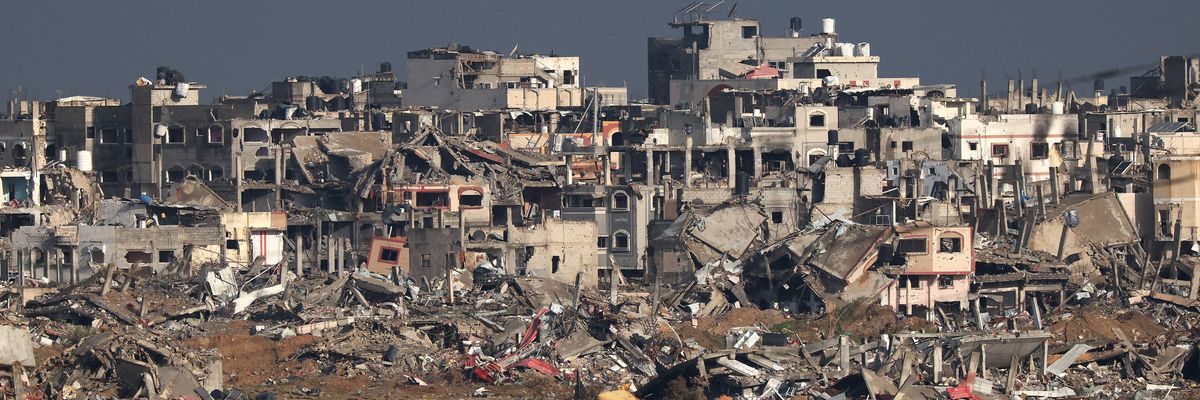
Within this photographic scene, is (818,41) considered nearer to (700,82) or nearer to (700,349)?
(700,82)

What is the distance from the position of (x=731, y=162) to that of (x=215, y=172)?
13.3 meters

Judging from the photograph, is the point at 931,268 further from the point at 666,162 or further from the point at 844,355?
the point at 666,162

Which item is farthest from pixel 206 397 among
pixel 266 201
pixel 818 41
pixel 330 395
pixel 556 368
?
pixel 818 41

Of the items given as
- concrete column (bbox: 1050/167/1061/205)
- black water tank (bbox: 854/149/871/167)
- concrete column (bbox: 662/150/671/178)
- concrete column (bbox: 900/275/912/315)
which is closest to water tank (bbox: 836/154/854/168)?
black water tank (bbox: 854/149/871/167)

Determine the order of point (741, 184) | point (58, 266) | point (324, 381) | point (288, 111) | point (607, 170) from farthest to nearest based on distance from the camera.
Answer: point (288, 111)
point (607, 170)
point (741, 184)
point (58, 266)
point (324, 381)

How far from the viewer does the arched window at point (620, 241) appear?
67.9 metres

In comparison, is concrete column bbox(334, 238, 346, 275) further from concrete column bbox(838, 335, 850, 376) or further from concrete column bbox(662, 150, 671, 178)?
concrete column bbox(838, 335, 850, 376)

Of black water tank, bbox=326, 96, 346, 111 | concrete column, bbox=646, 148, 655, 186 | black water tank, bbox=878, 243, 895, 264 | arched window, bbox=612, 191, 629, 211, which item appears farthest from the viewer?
black water tank, bbox=326, 96, 346, 111

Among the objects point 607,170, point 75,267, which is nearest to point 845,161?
point 607,170

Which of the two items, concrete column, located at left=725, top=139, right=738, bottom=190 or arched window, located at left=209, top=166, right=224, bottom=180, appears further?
arched window, located at left=209, top=166, right=224, bottom=180

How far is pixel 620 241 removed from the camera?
67938 mm

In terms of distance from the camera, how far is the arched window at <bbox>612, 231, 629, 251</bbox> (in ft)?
223

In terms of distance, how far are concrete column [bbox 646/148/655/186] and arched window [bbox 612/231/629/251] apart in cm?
284

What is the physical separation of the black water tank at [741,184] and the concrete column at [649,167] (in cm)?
200
